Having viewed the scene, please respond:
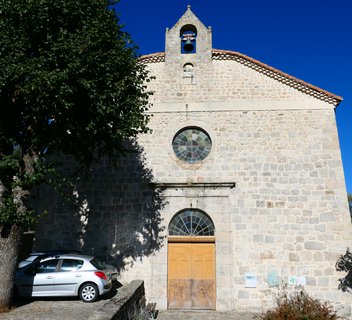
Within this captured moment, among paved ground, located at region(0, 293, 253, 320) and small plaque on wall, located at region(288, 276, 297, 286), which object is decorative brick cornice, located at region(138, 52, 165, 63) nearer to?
paved ground, located at region(0, 293, 253, 320)

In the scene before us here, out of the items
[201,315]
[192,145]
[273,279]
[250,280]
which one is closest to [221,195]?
[192,145]

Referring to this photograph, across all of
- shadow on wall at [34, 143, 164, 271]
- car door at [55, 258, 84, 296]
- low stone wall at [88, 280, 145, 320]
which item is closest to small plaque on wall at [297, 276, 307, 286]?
shadow on wall at [34, 143, 164, 271]

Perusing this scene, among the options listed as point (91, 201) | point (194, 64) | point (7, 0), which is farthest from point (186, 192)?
point (7, 0)

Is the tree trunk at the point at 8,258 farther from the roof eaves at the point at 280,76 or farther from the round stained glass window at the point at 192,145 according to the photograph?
the roof eaves at the point at 280,76

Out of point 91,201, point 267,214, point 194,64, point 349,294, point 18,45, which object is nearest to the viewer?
point 18,45

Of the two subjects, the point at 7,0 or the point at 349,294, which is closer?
the point at 7,0

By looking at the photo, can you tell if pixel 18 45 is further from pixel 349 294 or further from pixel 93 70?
pixel 349 294

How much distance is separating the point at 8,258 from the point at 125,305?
117 inches

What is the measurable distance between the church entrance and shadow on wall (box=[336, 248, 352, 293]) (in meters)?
3.85

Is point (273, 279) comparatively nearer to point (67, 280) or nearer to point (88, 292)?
point (88, 292)

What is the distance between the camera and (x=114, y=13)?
898 cm

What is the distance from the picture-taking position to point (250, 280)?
10.3 meters

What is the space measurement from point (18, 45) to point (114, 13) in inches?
114

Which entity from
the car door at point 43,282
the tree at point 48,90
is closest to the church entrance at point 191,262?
the car door at point 43,282
